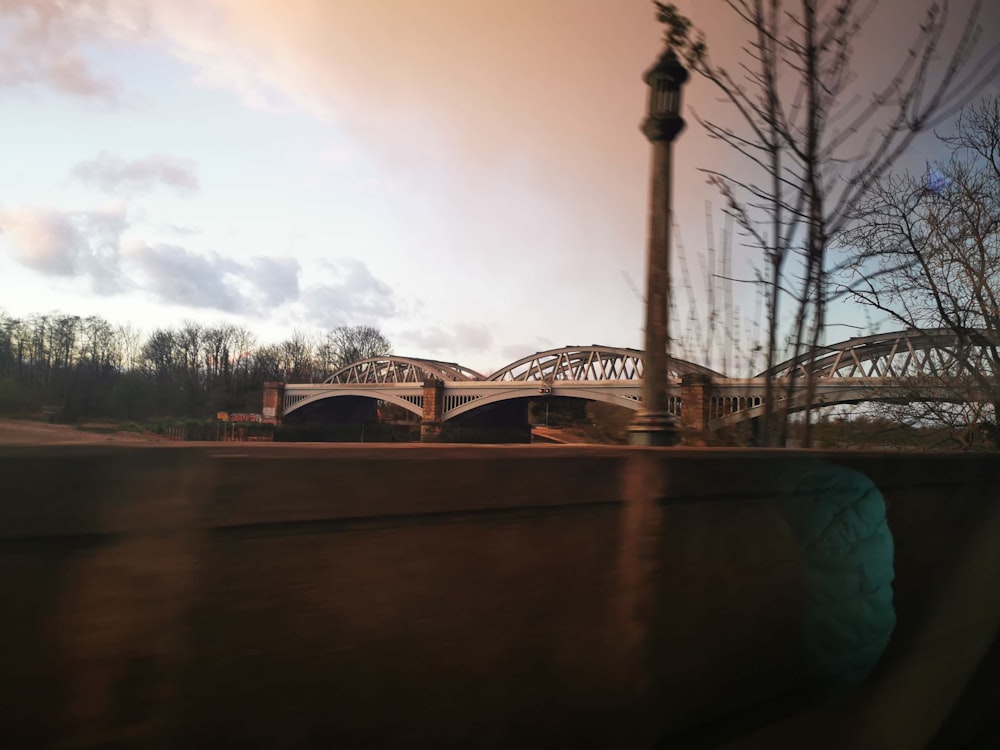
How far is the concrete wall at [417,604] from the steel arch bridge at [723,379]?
8.98ft

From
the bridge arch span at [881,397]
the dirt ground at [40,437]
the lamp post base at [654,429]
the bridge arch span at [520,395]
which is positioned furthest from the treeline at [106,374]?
the bridge arch span at [520,395]

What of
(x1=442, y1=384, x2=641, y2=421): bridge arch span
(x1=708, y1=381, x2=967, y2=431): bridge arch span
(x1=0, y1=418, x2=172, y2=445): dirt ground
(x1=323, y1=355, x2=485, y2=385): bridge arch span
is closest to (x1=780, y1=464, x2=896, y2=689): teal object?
(x1=0, y1=418, x2=172, y2=445): dirt ground

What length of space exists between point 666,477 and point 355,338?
4655 cm

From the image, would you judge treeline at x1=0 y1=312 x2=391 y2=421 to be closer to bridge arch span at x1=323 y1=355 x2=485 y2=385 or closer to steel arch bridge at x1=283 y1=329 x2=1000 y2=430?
steel arch bridge at x1=283 y1=329 x2=1000 y2=430

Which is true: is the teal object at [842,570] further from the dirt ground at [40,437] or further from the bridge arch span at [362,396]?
the bridge arch span at [362,396]

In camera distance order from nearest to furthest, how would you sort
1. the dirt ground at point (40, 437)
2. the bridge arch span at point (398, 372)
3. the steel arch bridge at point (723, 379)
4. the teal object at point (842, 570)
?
the dirt ground at point (40, 437) < the teal object at point (842, 570) < the steel arch bridge at point (723, 379) < the bridge arch span at point (398, 372)

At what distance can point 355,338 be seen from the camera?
159 feet

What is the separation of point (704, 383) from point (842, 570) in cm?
841

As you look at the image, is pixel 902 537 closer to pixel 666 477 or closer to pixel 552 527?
pixel 666 477

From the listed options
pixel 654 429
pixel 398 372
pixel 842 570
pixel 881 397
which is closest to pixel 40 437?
pixel 654 429

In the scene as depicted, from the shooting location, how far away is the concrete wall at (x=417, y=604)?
196cm

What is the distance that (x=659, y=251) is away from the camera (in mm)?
5574

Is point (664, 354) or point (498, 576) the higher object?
point (664, 354)

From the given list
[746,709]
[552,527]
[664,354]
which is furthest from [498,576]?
[664,354]
